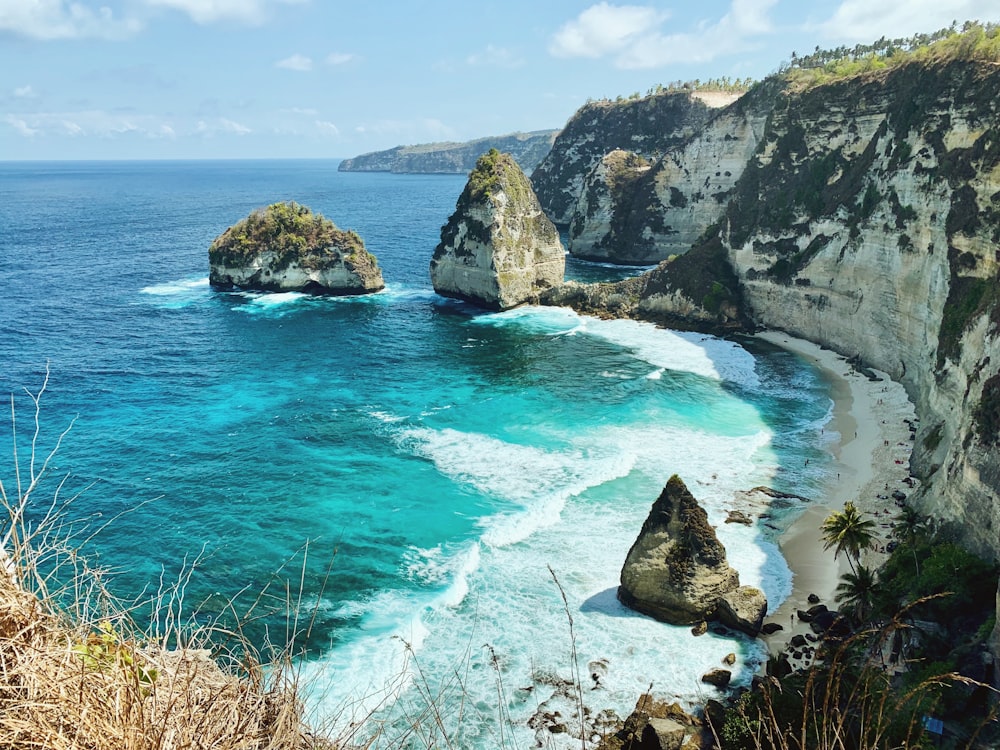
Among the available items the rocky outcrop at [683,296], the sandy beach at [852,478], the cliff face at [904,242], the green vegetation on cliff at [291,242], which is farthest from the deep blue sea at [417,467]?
the green vegetation on cliff at [291,242]

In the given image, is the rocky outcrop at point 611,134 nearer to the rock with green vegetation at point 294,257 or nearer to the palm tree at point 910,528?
the rock with green vegetation at point 294,257

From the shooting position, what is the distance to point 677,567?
31172 millimetres

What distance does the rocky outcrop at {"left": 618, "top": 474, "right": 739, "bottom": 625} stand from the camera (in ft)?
102

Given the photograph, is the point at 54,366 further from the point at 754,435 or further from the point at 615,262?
the point at 615,262

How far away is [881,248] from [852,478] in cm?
2457

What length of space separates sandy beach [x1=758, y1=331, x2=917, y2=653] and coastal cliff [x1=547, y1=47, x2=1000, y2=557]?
1546 millimetres

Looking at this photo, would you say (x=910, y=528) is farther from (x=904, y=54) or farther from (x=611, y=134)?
(x=611, y=134)

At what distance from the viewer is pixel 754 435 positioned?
164ft

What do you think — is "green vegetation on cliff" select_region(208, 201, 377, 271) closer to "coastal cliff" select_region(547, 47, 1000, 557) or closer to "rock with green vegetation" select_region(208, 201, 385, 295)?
"rock with green vegetation" select_region(208, 201, 385, 295)

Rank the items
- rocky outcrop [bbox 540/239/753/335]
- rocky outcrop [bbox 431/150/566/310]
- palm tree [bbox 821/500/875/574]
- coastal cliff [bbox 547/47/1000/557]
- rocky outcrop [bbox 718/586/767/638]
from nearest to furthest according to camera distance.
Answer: rocky outcrop [bbox 718/586/767/638] → palm tree [bbox 821/500/875/574] → coastal cliff [bbox 547/47/1000/557] → rocky outcrop [bbox 540/239/753/335] → rocky outcrop [bbox 431/150/566/310]

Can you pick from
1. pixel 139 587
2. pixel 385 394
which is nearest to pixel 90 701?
pixel 139 587

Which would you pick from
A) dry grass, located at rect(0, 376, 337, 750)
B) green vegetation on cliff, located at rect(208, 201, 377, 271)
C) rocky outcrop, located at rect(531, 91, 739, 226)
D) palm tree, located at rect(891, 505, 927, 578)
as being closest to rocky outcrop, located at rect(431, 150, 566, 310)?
green vegetation on cliff, located at rect(208, 201, 377, 271)

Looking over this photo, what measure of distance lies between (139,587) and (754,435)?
38.8 meters

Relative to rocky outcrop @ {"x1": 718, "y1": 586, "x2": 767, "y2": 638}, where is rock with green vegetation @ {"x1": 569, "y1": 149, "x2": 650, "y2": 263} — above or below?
above
